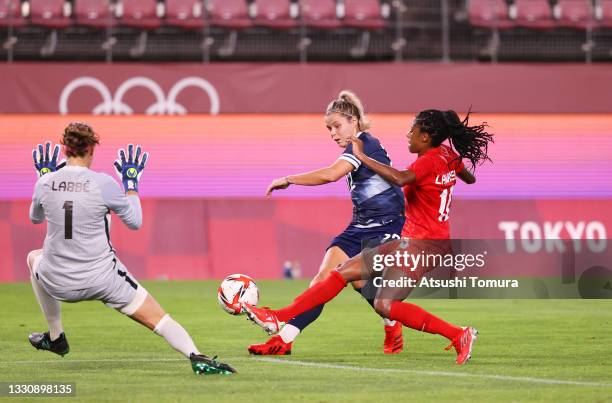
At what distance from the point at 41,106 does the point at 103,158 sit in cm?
151

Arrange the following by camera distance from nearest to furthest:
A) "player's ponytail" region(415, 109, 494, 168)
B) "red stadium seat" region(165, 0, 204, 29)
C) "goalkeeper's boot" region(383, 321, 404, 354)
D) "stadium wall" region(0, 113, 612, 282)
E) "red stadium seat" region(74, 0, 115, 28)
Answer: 1. "player's ponytail" region(415, 109, 494, 168)
2. "goalkeeper's boot" region(383, 321, 404, 354)
3. "stadium wall" region(0, 113, 612, 282)
4. "red stadium seat" region(74, 0, 115, 28)
5. "red stadium seat" region(165, 0, 204, 29)

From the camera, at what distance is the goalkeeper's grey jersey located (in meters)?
8.87

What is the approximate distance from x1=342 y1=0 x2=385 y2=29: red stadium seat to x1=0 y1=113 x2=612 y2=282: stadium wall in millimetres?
1993

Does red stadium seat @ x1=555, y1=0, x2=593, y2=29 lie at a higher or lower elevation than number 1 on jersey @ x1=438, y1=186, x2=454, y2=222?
higher

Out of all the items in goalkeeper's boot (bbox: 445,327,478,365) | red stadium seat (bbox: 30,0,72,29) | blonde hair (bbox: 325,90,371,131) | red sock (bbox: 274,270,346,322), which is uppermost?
red stadium seat (bbox: 30,0,72,29)

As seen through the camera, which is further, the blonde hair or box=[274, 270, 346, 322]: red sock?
the blonde hair

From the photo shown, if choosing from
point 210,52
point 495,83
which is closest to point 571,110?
point 495,83

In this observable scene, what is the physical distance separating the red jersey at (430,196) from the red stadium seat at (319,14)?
586 inches

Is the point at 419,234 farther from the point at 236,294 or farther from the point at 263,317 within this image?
the point at 236,294

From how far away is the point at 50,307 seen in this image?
9.70 meters

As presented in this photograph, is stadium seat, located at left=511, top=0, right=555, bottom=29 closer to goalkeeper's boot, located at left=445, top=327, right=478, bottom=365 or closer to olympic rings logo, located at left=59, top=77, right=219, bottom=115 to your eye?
olympic rings logo, located at left=59, top=77, right=219, bottom=115

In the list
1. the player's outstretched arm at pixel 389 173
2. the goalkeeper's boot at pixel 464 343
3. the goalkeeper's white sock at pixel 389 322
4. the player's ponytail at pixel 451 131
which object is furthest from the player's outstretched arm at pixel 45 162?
the goalkeeper's boot at pixel 464 343

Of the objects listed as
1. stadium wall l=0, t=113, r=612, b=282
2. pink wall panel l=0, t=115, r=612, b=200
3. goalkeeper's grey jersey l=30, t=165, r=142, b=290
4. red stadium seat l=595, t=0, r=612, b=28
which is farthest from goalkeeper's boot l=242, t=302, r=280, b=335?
red stadium seat l=595, t=0, r=612, b=28

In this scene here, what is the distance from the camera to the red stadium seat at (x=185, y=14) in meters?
24.4
